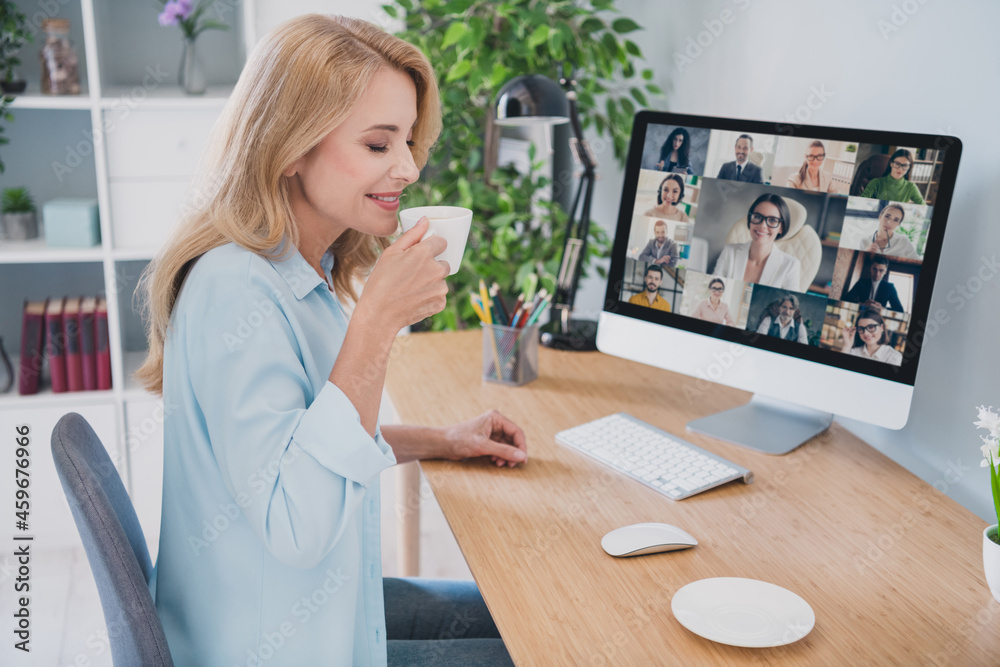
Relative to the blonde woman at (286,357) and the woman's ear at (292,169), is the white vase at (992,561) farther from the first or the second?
the woman's ear at (292,169)

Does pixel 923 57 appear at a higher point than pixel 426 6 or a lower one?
lower

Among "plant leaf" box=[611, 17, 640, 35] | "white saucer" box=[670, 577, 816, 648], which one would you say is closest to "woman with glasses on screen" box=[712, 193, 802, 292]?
"white saucer" box=[670, 577, 816, 648]

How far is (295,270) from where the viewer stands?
3.23 feet

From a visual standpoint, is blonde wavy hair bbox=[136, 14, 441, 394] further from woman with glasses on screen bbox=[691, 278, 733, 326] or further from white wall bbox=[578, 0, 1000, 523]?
white wall bbox=[578, 0, 1000, 523]

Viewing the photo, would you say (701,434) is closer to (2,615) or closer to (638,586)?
(638,586)

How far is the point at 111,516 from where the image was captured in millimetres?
828

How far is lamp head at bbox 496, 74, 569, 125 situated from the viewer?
1566 mm

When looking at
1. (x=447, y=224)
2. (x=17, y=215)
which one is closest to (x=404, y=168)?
(x=447, y=224)

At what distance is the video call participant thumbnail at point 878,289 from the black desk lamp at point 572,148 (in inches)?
26.2

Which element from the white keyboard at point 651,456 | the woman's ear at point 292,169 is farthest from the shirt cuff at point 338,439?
the white keyboard at point 651,456

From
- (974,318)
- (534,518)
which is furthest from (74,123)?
(974,318)

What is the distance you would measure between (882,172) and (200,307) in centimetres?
91

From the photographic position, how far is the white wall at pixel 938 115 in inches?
43.7

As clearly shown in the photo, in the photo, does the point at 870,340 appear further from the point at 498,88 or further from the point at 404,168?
the point at 498,88
